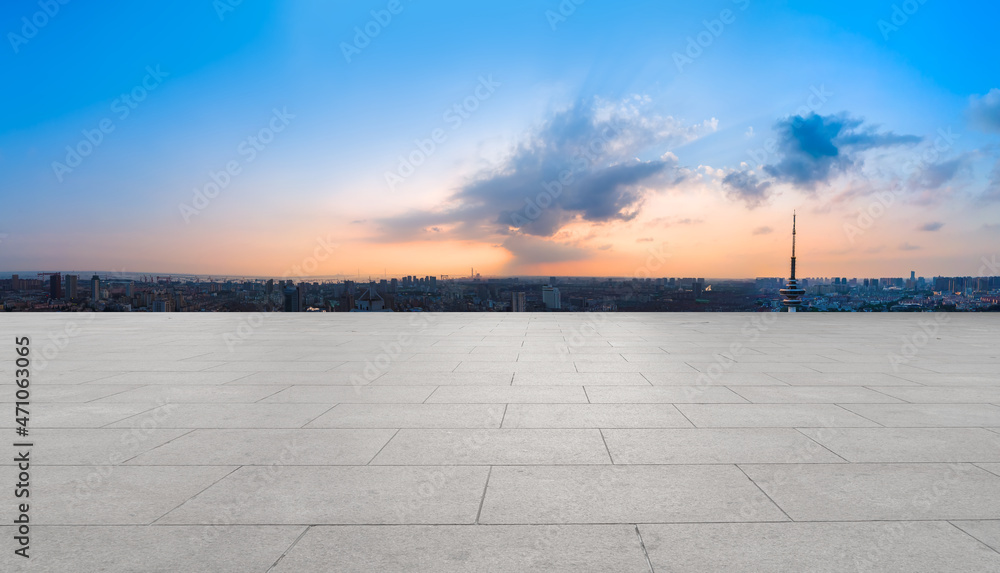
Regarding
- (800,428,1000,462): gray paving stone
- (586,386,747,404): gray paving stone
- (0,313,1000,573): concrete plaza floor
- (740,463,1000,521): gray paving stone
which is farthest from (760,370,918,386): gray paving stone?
(740,463,1000,521): gray paving stone

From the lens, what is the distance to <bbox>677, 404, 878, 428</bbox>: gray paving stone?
6094mm

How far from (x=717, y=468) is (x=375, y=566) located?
3068mm

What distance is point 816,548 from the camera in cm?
331

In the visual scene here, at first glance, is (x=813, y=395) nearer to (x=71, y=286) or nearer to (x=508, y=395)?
(x=508, y=395)

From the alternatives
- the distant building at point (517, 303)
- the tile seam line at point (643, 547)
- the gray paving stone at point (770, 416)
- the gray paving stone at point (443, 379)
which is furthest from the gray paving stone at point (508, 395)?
the distant building at point (517, 303)

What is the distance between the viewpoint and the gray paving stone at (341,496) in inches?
147

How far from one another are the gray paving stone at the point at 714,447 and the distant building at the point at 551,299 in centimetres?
2008

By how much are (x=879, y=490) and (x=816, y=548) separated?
4.45ft

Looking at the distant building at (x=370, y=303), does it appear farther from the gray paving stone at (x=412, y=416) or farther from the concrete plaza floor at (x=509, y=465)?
the gray paving stone at (x=412, y=416)

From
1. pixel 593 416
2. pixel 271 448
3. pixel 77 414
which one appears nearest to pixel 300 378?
pixel 77 414

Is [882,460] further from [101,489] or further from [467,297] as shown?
[467,297]

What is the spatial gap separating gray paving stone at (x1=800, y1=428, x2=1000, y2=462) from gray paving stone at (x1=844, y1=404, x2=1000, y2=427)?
27 centimetres

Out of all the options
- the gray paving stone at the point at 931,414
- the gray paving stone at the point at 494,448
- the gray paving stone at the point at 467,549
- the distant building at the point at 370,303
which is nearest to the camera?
the gray paving stone at the point at 467,549

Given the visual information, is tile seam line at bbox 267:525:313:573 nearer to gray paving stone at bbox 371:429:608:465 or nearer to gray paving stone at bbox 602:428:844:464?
gray paving stone at bbox 371:429:608:465
